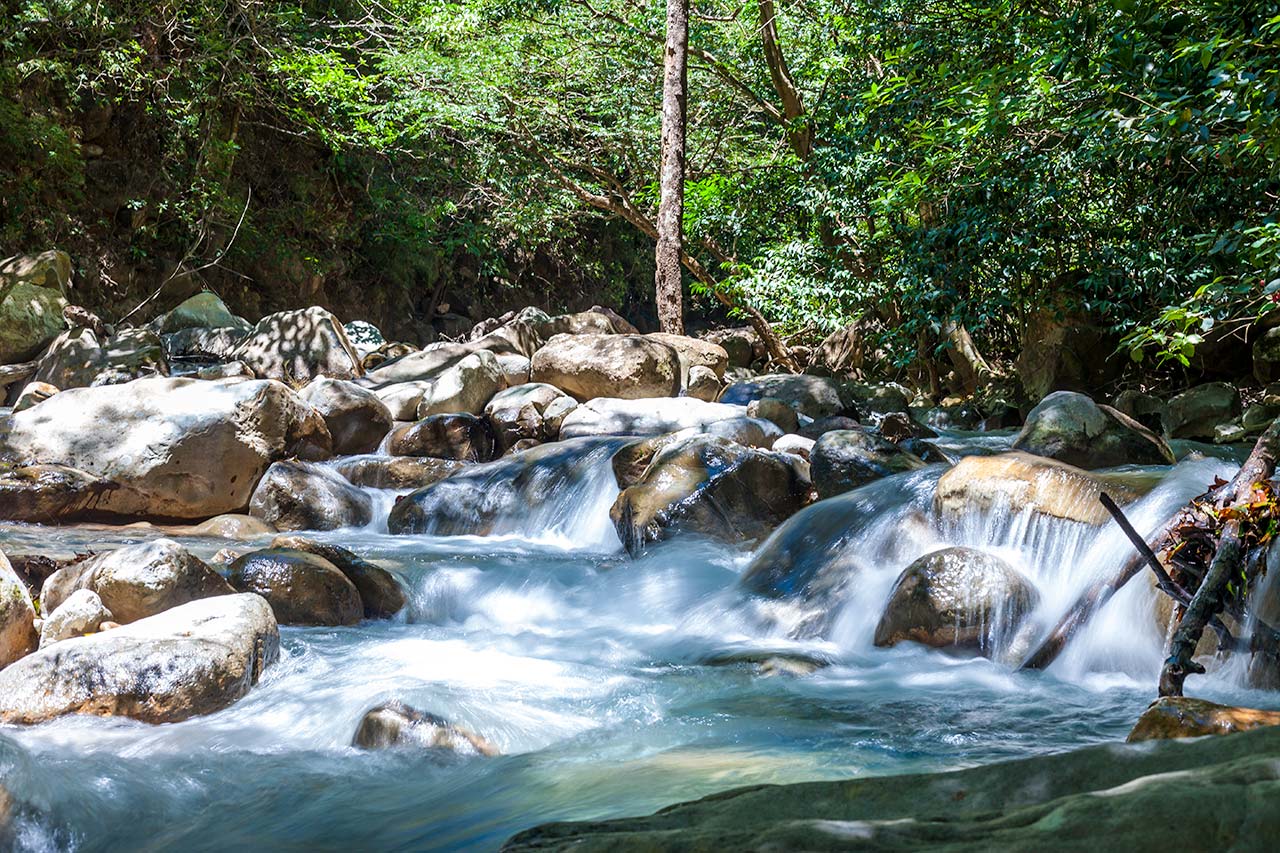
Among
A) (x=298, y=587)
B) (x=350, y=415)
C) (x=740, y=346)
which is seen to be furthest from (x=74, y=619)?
(x=740, y=346)

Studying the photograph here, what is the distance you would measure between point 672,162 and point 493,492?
573 centimetres

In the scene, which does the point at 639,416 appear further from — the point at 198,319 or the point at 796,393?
the point at 198,319

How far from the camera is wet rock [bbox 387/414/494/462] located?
9836 mm

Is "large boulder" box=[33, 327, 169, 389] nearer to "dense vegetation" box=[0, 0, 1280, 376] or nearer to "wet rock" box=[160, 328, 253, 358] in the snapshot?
"wet rock" box=[160, 328, 253, 358]

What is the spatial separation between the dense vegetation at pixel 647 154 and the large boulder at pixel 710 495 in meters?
2.90

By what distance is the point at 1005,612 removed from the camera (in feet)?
15.9

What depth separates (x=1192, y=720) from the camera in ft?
8.60

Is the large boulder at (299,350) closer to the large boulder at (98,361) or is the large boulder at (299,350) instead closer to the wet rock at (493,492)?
the large boulder at (98,361)

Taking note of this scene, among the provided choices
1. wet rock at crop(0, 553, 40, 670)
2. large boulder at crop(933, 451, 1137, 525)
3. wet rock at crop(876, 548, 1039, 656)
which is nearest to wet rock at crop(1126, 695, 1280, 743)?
wet rock at crop(876, 548, 1039, 656)

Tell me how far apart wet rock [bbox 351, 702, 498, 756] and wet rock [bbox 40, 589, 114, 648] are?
1.62 metres

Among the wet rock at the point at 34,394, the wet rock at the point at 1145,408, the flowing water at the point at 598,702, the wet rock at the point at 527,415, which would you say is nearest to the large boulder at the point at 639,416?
the wet rock at the point at 527,415

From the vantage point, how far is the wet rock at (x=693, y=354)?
11.8 metres

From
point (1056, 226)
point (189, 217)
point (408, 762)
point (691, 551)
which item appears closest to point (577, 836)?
point (408, 762)

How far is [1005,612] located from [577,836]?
145 inches
